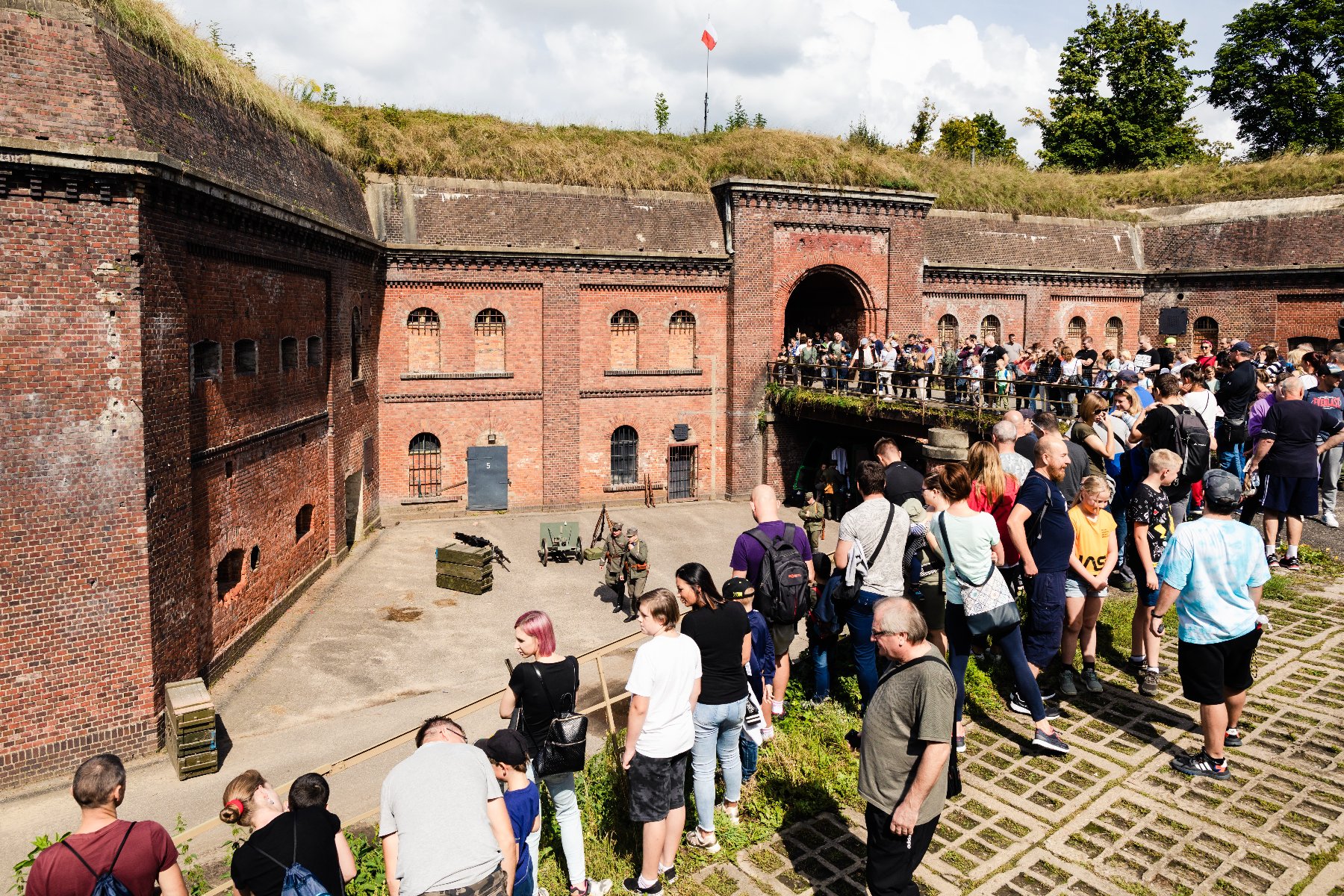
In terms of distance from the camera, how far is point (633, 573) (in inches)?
635

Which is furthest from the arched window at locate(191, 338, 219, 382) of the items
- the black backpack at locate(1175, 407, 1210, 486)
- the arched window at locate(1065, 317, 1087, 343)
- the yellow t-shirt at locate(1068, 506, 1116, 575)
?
the arched window at locate(1065, 317, 1087, 343)

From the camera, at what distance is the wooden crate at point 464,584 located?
17.0 meters

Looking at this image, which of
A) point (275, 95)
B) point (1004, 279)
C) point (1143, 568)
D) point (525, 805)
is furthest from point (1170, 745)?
point (1004, 279)

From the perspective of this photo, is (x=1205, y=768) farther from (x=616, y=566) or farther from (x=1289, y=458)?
(x=616, y=566)

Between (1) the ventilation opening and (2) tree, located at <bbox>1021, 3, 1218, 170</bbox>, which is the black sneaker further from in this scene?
(2) tree, located at <bbox>1021, 3, 1218, 170</bbox>

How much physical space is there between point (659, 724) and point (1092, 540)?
14.4 ft

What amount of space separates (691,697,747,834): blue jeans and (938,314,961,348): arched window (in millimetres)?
23383

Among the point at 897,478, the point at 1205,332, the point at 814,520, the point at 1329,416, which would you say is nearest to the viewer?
the point at 897,478

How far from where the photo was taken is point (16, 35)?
9523mm

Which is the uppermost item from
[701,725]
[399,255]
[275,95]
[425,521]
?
[275,95]

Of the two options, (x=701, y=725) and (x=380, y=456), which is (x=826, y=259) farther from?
(x=701, y=725)

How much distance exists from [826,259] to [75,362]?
64.1 feet

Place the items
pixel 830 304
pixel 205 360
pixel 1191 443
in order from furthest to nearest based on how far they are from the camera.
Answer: pixel 830 304, pixel 205 360, pixel 1191 443

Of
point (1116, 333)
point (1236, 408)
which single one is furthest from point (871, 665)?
point (1116, 333)
